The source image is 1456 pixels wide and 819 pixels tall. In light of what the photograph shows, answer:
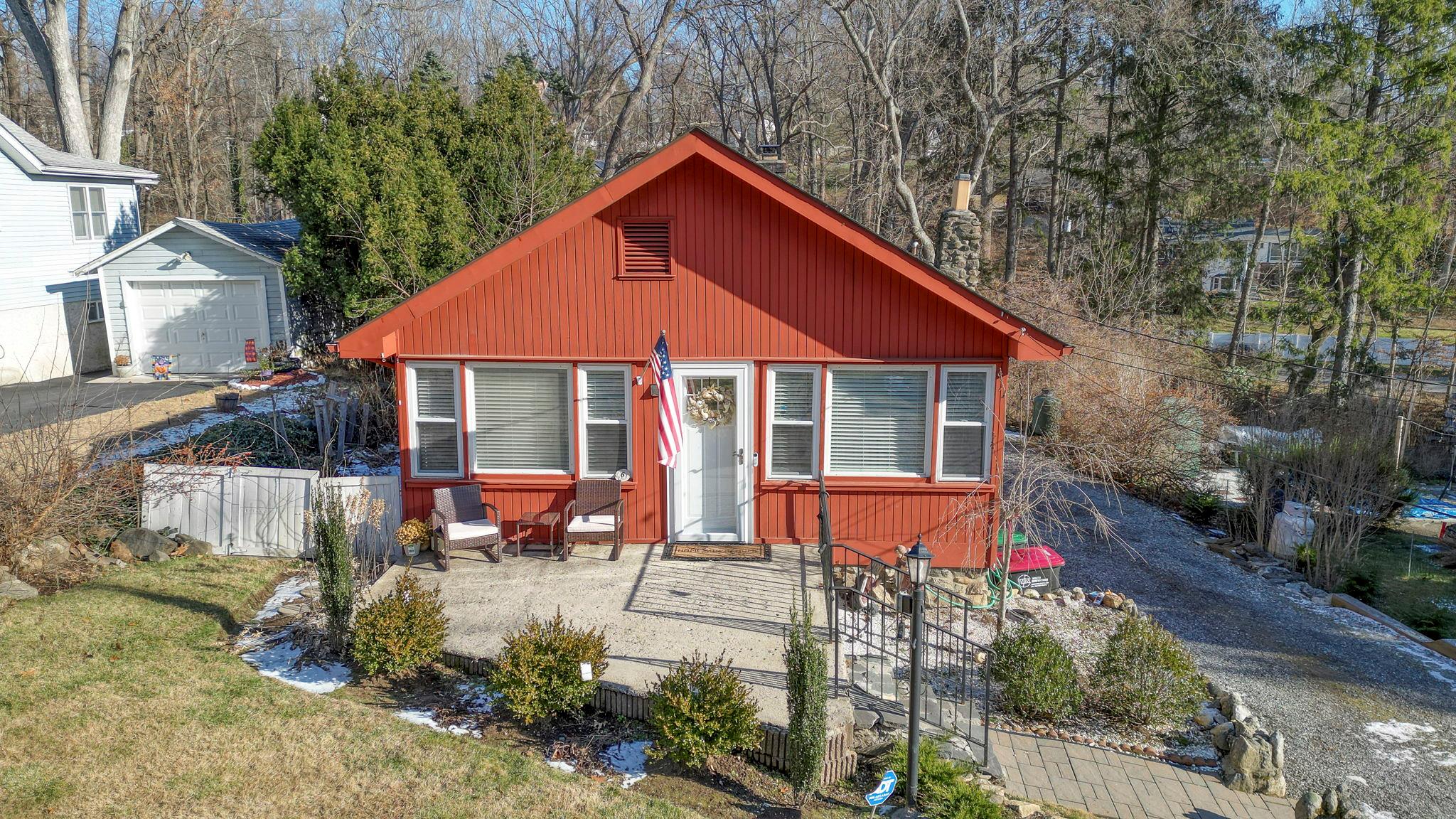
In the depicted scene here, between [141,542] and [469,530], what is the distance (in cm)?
429

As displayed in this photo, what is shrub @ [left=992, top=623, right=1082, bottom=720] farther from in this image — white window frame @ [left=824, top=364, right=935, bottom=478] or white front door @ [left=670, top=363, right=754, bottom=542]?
white front door @ [left=670, top=363, right=754, bottom=542]

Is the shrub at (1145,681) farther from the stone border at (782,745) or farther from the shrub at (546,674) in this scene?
the shrub at (546,674)

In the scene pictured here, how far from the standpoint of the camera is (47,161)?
73.0 ft

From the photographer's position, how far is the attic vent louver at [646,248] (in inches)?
419

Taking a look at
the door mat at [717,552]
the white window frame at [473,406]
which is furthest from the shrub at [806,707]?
the white window frame at [473,406]

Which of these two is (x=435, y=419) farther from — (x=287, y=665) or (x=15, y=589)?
(x=15, y=589)

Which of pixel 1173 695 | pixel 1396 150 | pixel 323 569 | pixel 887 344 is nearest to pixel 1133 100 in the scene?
pixel 1396 150

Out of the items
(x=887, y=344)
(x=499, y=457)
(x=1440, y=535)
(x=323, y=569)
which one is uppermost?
(x=887, y=344)

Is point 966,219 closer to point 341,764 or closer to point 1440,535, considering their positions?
point 1440,535

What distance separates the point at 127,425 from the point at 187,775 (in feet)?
29.5

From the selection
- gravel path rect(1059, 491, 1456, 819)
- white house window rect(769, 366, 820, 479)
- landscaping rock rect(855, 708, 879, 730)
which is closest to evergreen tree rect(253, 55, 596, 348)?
white house window rect(769, 366, 820, 479)

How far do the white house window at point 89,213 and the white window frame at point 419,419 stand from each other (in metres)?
18.6

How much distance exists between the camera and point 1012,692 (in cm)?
874

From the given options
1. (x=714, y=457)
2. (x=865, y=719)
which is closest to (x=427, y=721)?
(x=865, y=719)
